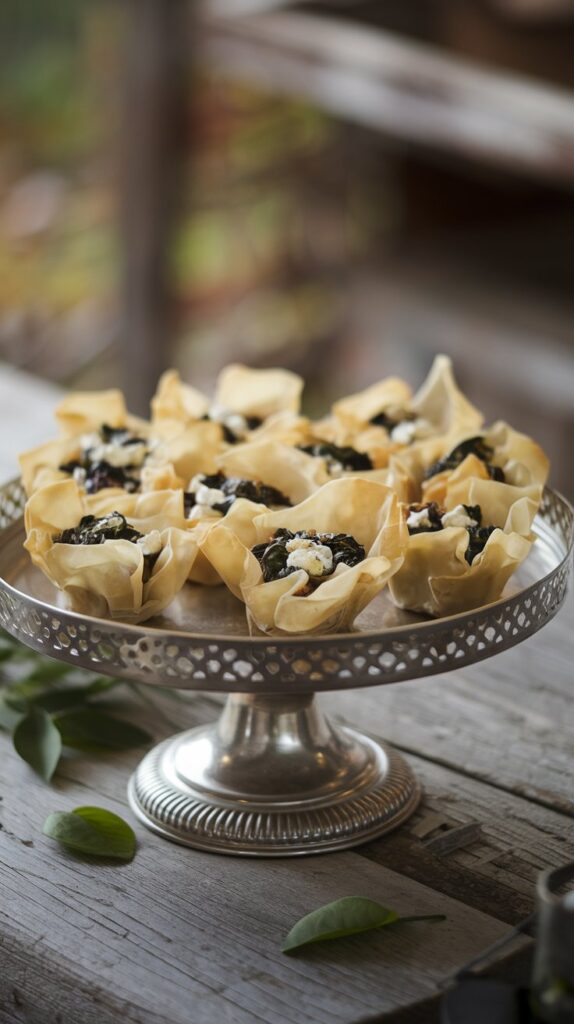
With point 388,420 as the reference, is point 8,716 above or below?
below

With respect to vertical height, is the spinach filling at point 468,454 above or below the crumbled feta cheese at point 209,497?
above

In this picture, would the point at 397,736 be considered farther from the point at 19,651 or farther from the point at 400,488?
the point at 19,651

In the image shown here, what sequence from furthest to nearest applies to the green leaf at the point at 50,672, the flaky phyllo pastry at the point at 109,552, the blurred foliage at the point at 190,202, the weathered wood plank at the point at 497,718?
the blurred foliage at the point at 190,202 → the green leaf at the point at 50,672 → the weathered wood plank at the point at 497,718 → the flaky phyllo pastry at the point at 109,552

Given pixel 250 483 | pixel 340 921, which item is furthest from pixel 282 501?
pixel 340 921

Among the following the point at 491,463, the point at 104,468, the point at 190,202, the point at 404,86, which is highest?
the point at 404,86

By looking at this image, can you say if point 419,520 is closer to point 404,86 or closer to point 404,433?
point 404,433

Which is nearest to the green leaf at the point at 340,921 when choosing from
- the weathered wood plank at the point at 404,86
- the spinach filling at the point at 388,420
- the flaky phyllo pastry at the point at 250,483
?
the flaky phyllo pastry at the point at 250,483

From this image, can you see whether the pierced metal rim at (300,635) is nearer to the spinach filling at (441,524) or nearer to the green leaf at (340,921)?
the spinach filling at (441,524)

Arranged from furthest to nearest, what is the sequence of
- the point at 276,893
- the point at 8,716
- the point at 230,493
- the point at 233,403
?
1. the point at 233,403
2. the point at 8,716
3. the point at 230,493
4. the point at 276,893
